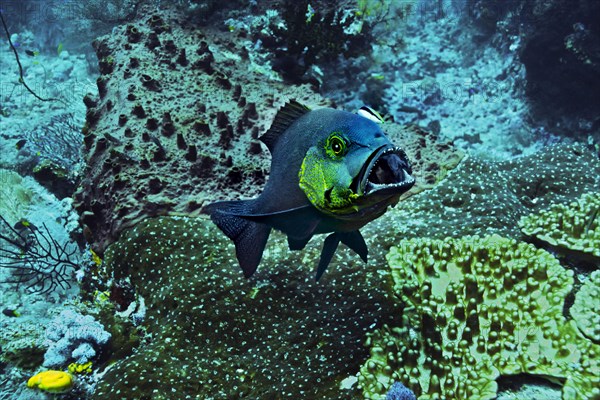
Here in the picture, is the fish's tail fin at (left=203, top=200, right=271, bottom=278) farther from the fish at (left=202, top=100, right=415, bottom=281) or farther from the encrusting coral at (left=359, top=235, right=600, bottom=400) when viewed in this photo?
the encrusting coral at (left=359, top=235, right=600, bottom=400)

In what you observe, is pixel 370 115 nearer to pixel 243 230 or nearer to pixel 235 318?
pixel 243 230

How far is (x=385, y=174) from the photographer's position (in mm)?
1767

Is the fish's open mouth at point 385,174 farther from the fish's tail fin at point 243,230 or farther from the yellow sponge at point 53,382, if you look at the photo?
the yellow sponge at point 53,382

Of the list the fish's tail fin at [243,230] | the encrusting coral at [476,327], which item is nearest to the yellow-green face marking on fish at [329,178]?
the fish's tail fin at [243,230]

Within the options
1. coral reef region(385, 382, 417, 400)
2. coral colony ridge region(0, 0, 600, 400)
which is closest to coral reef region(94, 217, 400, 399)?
coral colony ridge region(0, 0, 600, 400)

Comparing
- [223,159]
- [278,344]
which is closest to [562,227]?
[278,344]

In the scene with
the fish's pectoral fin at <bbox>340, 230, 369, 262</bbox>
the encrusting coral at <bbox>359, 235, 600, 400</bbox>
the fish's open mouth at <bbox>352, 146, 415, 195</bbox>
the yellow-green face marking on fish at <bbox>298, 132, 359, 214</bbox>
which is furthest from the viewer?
the encrusting coral at <bbox>359, 235, 600, 400</bbox>

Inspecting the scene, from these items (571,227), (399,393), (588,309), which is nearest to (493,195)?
(571,227)

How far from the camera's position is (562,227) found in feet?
12.0

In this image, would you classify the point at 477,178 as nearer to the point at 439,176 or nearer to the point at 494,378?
the point at 439,176

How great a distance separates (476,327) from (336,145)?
1851mm

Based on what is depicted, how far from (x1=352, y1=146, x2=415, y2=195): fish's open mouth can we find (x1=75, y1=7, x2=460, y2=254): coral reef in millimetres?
2592

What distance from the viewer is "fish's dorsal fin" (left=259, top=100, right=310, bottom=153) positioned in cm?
230

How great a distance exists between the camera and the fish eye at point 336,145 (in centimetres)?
180
